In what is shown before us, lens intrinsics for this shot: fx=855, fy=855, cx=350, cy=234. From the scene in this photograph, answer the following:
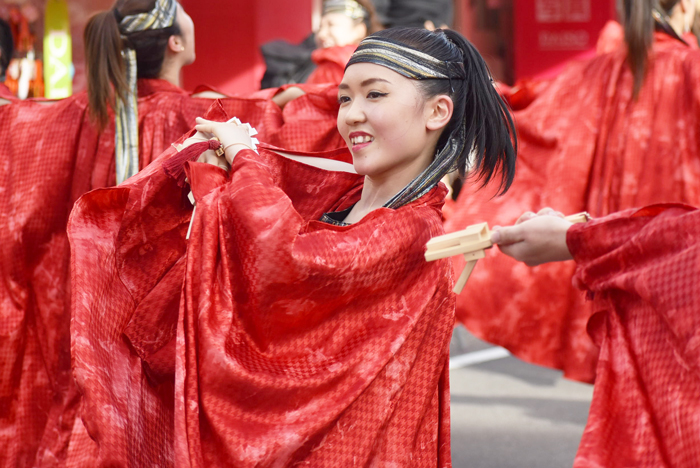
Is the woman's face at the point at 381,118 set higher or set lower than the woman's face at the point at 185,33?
lower

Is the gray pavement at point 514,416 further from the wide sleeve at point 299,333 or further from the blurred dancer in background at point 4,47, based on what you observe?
the blurred dancer in background at point 4,47

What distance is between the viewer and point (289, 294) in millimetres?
1382

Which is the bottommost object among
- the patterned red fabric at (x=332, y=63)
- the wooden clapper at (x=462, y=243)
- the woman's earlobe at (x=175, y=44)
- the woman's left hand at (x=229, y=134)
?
the wooden clapper at (x=462, y=243)

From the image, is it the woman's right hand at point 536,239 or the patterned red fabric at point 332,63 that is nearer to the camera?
the woman's right hand at point 536,239

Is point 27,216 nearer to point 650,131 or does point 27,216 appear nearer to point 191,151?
point 191,151

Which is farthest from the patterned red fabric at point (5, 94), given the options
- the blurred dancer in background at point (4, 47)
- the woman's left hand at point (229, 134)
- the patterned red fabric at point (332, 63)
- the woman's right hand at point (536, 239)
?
the woman's right hand at point (536, 239)

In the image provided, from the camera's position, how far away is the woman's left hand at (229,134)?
1498mm

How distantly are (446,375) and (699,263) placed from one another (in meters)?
0.47

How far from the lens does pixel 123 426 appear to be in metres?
1.42

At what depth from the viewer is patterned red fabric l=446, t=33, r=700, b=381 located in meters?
2.55

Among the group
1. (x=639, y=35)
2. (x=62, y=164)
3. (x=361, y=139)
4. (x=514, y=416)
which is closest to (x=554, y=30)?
(x=514, y=416)

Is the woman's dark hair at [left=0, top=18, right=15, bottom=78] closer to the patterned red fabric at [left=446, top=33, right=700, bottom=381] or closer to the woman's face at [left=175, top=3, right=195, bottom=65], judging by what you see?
the woman's face at [left=175, top=3, right=195, bottom=65]

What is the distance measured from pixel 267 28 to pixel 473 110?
354 cm

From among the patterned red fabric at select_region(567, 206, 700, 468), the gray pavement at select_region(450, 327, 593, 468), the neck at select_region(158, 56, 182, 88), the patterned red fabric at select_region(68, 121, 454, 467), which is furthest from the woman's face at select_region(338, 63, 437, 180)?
the gray pavement at select_region(450, 327, 593, 468)
